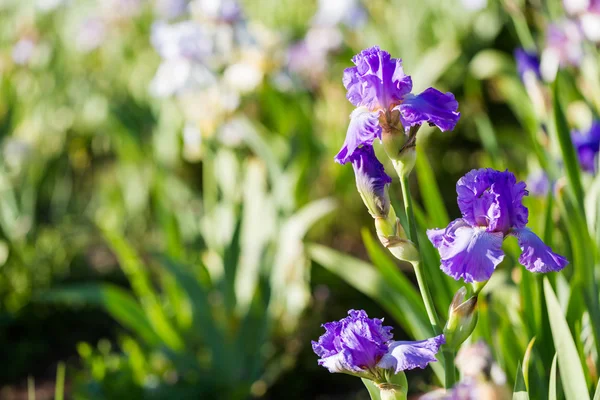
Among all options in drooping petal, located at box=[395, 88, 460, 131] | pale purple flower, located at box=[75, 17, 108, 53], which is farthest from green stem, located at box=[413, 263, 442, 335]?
pale purple flower, located at box=[75, 17, 108, 53]

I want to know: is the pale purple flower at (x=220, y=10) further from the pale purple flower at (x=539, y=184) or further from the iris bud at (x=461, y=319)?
the iris bud at (x=461, y=319)

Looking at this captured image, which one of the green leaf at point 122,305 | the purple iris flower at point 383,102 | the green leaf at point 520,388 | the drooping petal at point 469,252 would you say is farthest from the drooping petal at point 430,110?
the green leaf at point 122,305

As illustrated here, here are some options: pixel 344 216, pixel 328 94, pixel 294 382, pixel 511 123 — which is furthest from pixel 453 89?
pixel 294 382

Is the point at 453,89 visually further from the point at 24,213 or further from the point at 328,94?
the point at 24,213

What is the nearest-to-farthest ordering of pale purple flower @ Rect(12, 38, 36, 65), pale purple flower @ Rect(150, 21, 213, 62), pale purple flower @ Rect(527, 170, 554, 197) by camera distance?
pale purple flower @ Rect(527, 170, 554, 197)
pale purple flower @ Rect(150, 21, 213, 62)
pale purple flower @ Rect(12, 38, 36, 65)

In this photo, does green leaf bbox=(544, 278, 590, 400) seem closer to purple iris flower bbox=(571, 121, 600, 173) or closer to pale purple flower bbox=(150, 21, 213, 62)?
purple iris flower bbox=(571, 121, 600, 173)

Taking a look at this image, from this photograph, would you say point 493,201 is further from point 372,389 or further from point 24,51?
point 24,51
